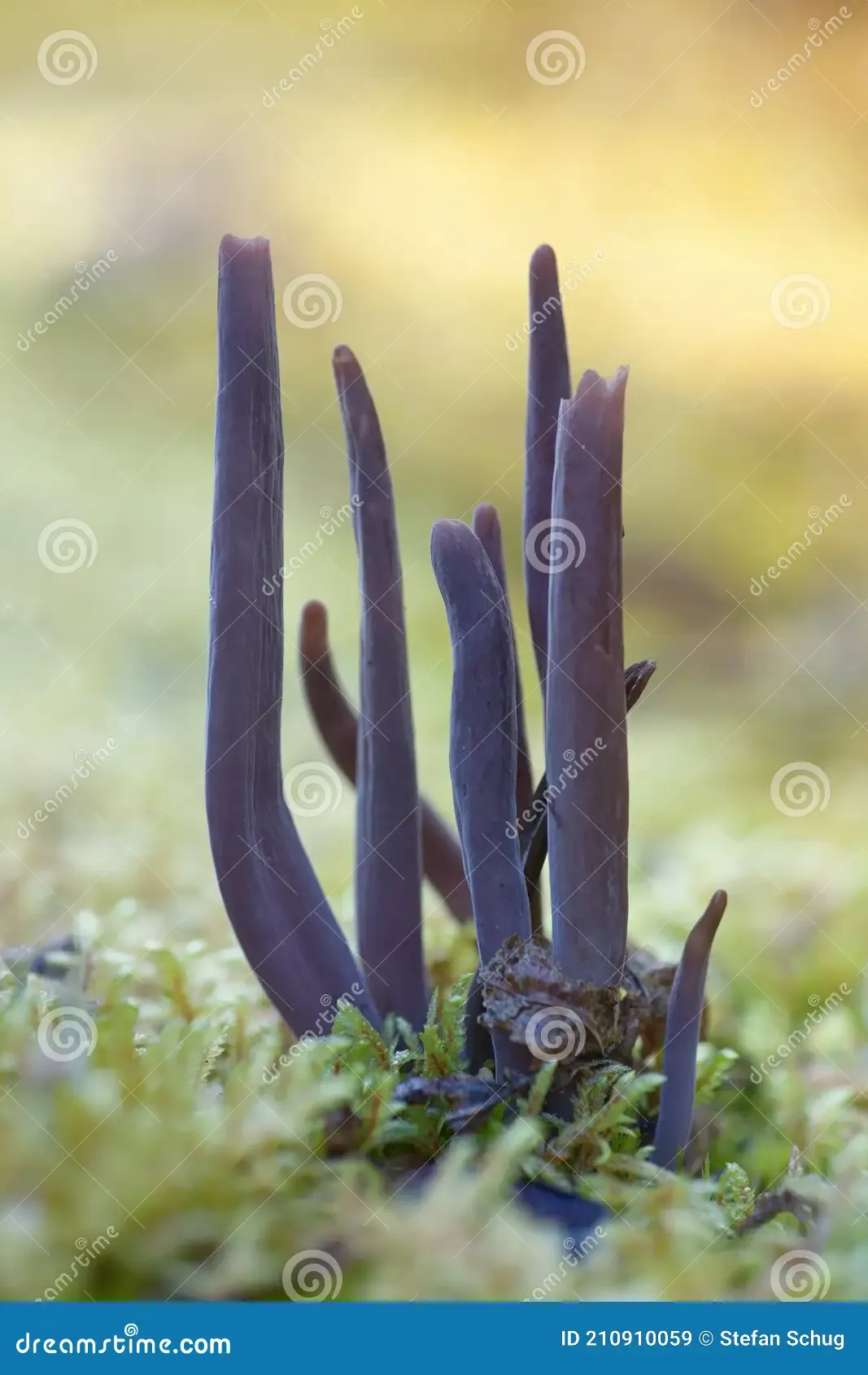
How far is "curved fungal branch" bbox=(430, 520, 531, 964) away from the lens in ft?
1.69

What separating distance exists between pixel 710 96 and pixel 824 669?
93cm

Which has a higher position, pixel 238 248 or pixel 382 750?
pixel 238 248

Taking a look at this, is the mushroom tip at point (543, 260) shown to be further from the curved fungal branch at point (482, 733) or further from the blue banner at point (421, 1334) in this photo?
the blue banner at point (421, 1334)

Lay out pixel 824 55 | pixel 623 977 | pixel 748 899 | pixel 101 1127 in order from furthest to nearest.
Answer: pixel 824 55 → pixel 748 899 → pixel 623 977 → pixel 101 1127

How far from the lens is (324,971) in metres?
0.60

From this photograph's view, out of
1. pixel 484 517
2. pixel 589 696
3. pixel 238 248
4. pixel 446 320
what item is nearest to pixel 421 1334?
pixel 589 696

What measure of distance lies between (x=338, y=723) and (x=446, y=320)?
3.93ft

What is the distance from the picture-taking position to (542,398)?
0.61 meters

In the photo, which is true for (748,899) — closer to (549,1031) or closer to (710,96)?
(549,1031)

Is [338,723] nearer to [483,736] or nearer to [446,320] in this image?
[483,736]

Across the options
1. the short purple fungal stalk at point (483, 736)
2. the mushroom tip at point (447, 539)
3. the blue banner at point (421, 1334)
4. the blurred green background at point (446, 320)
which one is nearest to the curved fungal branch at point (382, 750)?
the short purple fungal stalk at point (483, 736)

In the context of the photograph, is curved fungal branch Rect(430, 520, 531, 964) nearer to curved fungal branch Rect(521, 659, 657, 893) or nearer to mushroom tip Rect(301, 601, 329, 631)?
curved fungal branch Rect(521, 659, 657, 893)

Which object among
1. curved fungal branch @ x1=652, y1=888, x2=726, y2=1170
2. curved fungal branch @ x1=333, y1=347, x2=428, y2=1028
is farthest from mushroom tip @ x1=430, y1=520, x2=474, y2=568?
curved fungal branch @ x1=652, y1=888, x2=726, y2=1170

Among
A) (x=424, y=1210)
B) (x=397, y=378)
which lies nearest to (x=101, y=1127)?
(x=424, y=1210)
